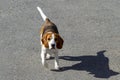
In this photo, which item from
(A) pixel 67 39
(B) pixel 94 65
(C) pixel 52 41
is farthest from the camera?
(A) pixel 67 39

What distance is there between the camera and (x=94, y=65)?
852 centimetres

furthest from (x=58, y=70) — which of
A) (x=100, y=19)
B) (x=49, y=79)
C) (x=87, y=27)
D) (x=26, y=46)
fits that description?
(x=100, y=19)

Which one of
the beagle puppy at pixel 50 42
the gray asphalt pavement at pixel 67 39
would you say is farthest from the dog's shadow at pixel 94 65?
the beagle puppy at pixel 50 42

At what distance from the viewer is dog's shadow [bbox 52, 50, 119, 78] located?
8.15 metres

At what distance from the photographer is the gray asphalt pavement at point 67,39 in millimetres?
8188

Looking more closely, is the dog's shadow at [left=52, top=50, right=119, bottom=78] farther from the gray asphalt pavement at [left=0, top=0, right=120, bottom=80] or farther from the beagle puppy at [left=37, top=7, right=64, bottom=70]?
the beagle puppy at [left=37, top=7, right=64, bottom=70]

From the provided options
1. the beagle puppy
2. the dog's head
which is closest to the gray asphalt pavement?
the beagle puppy

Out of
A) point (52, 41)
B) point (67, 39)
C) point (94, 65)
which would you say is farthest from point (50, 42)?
point (67, 39)

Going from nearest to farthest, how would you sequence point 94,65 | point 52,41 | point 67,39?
→ point 52,41, point 94,65, point 67,39

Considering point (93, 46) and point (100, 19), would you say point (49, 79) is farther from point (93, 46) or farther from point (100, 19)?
point (100, 19)

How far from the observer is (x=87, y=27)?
1050 centimetres

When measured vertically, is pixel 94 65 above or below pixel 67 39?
below

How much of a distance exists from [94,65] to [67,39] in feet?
4.50

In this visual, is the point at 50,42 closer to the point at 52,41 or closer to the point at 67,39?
the point at 52,41
